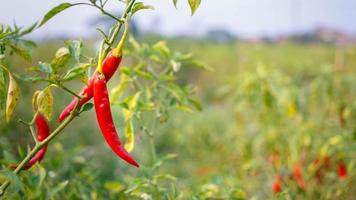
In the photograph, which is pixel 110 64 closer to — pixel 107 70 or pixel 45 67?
pixel 107 70

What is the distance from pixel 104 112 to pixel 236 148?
2636mm

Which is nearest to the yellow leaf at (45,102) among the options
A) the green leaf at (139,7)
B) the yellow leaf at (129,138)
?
the green leaf at (139,7)

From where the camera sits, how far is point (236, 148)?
3420 millimetres

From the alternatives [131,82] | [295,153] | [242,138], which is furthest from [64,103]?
[131,82]

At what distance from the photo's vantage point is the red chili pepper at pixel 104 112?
84cm

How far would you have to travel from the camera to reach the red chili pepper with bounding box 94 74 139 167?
836mm

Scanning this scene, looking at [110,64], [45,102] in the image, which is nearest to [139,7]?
[110,64]

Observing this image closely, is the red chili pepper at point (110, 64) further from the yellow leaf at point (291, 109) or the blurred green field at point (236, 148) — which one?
the yellow leaf at point (291, 109)

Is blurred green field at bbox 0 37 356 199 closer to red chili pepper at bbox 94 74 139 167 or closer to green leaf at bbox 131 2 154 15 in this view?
red chili pepper at bbox 94 74 139 167

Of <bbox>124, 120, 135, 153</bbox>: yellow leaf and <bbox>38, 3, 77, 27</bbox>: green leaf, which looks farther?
<bbox>124, 120, 135, 153</bbox>: yellow leaf

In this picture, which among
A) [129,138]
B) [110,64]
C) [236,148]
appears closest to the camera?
[110,64]

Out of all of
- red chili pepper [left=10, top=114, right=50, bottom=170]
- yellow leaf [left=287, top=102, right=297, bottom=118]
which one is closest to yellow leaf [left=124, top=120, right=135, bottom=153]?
red chili pepper [left=10, top=114, right=50, bottom=170]

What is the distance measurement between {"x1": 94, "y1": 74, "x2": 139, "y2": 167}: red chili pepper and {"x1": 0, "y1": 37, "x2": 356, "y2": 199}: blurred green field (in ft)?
0.54

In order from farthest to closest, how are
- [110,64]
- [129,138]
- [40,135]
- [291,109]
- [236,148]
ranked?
[236,148], [291,109], [129,138], [40,135], [110,64]
